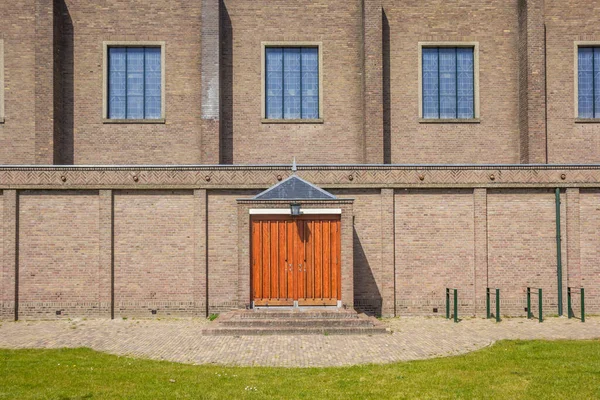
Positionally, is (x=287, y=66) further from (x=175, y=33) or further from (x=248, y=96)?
(x=175, y=33)

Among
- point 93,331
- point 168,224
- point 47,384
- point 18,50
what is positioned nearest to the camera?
point 47,384

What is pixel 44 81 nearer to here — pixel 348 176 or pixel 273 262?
pixel 273 262

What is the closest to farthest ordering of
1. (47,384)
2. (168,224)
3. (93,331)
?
(47,384), (93,331), (168,224)

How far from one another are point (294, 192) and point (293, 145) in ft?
17.9

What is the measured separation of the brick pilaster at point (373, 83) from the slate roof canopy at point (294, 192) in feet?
16.0

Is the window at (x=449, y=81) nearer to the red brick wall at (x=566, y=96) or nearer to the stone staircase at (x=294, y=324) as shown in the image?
the red brick wall at (x=566, y=96)

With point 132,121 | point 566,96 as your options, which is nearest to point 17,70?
point 132,121

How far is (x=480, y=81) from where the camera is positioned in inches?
777

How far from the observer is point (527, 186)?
15.7m

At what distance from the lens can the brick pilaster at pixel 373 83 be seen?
61.5ft

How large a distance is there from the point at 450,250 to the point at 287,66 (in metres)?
9.75

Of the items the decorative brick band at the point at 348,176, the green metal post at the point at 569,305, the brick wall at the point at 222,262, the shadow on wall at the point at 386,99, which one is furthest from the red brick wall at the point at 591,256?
the brick wall at the point at 222,262

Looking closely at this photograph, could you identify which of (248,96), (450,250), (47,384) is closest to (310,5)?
(248,96)

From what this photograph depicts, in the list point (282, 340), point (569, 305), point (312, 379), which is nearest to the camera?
point (312, 379)
